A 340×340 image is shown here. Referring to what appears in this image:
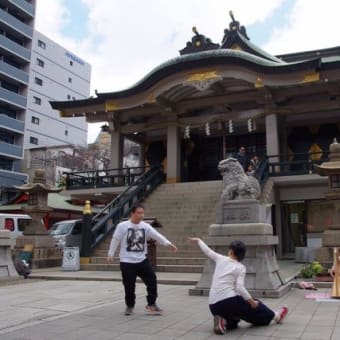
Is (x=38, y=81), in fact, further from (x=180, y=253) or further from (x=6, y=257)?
(x=6, y=257)

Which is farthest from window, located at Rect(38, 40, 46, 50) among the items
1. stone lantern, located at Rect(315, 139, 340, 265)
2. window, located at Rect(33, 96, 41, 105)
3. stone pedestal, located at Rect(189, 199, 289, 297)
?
stone pedestal, located at Rect(189, 199, 289, 297)

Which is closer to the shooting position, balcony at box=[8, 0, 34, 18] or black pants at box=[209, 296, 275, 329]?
black pants at box=[209, 296, 275, 329]

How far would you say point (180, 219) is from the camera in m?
17.0

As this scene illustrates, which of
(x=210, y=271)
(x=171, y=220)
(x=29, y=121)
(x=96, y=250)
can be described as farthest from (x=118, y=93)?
(x=29, y=121)

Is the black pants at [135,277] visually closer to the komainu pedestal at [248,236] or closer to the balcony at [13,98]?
the komainu pedestal at [248,236]

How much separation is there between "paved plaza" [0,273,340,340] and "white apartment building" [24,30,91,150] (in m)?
44.6

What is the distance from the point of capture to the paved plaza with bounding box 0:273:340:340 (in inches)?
213

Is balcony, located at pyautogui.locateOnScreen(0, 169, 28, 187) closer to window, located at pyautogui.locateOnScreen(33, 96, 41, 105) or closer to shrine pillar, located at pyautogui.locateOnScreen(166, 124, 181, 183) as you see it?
window, located at pyautogui.locateOnScreen(33, 96, 41, 105)

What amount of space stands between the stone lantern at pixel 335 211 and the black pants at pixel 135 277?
260 inches

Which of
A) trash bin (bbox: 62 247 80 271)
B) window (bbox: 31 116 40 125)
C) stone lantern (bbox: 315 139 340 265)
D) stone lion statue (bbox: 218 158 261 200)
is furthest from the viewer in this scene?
window (bbox: 31 116 40 125)

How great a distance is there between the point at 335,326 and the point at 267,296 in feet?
7.76

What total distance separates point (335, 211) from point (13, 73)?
43874mm

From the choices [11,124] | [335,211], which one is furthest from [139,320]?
[11,124]

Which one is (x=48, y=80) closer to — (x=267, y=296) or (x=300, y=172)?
(x=300, y=172)
